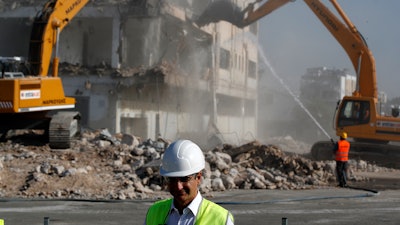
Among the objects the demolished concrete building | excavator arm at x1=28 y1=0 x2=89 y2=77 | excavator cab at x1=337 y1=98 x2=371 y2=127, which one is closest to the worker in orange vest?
excavator cab at x1=337 y1=98 x2=371 y2=127

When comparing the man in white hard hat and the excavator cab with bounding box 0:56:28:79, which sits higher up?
the excavator cab with bounding box 0:56:28:79

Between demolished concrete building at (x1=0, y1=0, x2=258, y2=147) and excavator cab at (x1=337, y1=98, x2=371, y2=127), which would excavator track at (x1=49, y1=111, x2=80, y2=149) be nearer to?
excavator cab at (x1=337, y1=98, x2=371, y2=127)

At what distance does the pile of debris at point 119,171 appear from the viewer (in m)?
15.3

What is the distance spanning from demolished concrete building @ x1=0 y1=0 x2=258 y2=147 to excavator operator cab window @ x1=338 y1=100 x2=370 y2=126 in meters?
10.7

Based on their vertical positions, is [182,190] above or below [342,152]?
above

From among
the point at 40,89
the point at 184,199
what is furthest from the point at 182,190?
the point at 40,89

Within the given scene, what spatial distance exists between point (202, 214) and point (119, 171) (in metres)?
13.4

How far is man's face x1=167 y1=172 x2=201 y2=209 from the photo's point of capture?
11.8 ft

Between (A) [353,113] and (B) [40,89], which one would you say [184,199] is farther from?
(A) [353,113]

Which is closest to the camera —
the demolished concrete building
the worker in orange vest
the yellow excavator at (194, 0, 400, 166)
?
the worker in orange vest

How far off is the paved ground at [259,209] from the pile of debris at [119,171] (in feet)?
3.79

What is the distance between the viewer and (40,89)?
17.9 m

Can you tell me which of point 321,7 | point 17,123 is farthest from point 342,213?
point 321,7

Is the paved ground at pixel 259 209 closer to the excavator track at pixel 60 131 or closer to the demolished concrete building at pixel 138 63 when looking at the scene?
the excavator track at pixel 60 131
